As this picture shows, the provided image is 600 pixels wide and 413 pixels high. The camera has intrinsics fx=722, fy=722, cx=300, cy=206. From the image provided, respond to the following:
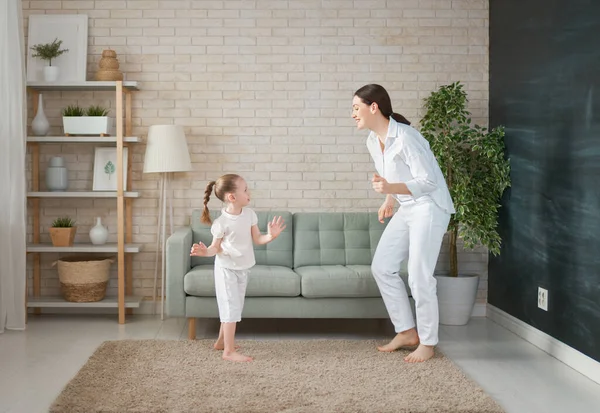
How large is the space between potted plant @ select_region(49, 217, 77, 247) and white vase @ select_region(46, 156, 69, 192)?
0.84ft

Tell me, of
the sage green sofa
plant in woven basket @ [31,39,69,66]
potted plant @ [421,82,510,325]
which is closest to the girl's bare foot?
the sage green sofa

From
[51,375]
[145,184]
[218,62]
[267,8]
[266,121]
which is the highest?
[267,8]

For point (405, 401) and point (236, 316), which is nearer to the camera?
point (405, 401)

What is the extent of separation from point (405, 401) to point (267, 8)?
331 cm

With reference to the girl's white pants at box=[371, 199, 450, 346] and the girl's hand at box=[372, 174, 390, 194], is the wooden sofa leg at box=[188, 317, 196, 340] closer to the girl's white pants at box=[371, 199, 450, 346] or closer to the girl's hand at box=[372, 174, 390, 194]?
the girl's white pants at box=[371, 199, 450, 346]

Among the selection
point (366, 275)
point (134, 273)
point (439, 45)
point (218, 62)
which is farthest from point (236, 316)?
point (439, 45)

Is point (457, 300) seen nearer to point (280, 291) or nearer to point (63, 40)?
point (280, 291)

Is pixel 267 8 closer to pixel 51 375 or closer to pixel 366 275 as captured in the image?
pixel 366 275

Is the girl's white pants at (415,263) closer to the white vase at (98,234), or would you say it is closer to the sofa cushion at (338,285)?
the sofa cushion at (338,285)

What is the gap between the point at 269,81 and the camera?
545cm

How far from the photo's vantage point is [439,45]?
5.49 meters

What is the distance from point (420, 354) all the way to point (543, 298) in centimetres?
92

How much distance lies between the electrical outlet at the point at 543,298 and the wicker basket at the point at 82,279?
2978 millimetres

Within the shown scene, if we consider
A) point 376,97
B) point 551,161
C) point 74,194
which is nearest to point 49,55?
point 74,194
